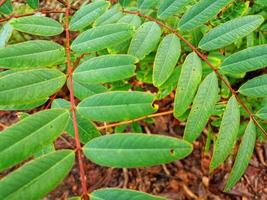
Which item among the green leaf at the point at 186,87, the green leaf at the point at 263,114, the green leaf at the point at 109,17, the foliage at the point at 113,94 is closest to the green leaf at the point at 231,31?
the foliage at the point at 113,94

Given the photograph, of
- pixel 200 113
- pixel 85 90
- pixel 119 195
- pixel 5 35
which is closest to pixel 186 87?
pixel 200 113

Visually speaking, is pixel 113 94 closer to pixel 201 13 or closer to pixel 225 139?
pixel 225 139

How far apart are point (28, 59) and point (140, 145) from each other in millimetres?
458

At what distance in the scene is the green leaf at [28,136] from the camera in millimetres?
816

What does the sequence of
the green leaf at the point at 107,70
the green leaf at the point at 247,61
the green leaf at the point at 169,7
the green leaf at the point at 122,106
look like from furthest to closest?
the green leaf at the point at 169,7
the green leaf at the point at 247,61
the green leaf at the point at 107,70
the green leaf at the point at 122,106

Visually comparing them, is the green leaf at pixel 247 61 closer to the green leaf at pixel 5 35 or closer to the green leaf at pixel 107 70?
the green leaf at pixel 107 70

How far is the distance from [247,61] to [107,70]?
1.46ft

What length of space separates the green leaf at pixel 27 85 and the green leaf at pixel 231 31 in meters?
0.52

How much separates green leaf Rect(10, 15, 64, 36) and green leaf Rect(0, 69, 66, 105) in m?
0.26

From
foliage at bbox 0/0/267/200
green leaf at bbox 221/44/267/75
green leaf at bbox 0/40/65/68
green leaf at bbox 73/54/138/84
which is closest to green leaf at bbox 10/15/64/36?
foliage at bbox 0/0/267/200

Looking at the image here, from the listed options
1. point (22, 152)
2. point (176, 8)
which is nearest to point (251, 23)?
point (176, 8)

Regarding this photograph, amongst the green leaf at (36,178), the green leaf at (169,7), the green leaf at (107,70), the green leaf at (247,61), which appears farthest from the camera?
the green leaf at (169,7)

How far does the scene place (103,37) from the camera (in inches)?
46.4

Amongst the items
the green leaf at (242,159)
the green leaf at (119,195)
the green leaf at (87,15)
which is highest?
the green leaf at (87,15)
